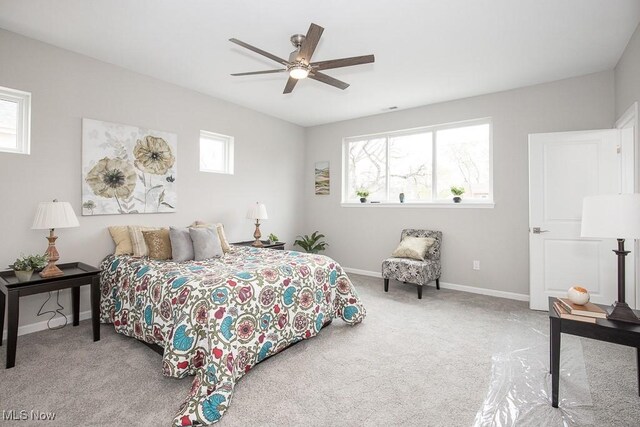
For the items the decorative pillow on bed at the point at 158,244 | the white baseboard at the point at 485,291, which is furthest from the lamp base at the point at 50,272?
the white baseboard at the point at 485,291

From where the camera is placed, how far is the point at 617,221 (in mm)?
1741

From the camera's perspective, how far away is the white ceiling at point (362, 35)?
236 cm

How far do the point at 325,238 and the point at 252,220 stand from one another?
59.2 inches

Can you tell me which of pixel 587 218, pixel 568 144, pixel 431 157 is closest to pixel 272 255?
pixel 587 218

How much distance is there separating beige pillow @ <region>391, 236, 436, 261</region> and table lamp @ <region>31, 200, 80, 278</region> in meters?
3.67

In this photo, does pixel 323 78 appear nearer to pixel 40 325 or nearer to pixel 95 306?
pixel 95 306

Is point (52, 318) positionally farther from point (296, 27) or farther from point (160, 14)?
point (296, 27)

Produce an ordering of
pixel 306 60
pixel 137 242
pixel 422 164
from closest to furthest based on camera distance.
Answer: pixel 306 60
pixel 137 242
pixel 422 164

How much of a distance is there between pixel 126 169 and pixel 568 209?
4898mm

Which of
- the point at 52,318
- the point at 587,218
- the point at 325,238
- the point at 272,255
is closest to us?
the point at 587,218

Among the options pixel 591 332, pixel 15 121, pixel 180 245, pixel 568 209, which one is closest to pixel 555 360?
pixel 591 332

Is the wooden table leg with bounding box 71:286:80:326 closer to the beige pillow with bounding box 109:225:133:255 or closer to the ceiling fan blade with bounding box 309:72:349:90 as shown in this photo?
the beige pillow with bounding box 109:225:133:255

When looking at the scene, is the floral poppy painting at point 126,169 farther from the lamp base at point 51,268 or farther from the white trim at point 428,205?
the white trim at point 428,205

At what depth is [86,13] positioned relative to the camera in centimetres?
245
